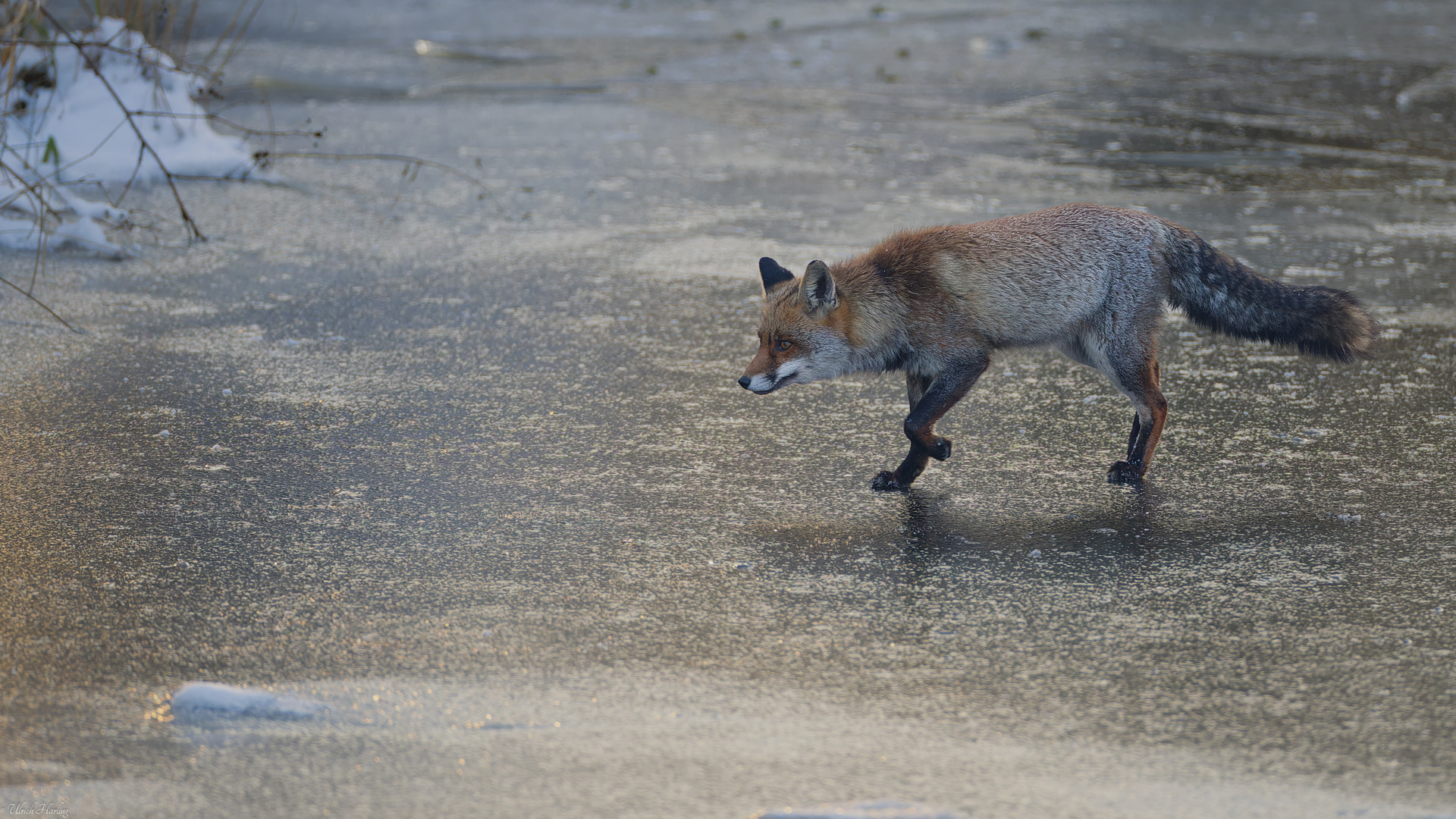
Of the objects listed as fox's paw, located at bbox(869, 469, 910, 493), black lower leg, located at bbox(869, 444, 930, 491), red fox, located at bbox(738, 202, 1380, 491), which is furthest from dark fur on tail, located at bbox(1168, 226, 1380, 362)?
fox's paw, located at bbox(869, 469, 910, 493)

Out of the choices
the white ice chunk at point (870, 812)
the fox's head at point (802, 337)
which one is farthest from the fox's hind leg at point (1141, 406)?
the white ice chunk at point (870, 812)

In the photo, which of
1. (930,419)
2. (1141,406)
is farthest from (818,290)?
(1141,406)

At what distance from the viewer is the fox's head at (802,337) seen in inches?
191

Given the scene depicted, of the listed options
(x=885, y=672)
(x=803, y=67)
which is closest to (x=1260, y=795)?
(x=885, y=672)

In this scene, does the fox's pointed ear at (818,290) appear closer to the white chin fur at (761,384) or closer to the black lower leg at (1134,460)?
the white chin fur at (761,384)

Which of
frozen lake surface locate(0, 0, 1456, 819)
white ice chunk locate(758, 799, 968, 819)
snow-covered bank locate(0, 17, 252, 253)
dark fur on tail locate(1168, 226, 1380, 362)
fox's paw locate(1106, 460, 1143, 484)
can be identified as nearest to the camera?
white ice chunk locate(758, 799, 968, 819)

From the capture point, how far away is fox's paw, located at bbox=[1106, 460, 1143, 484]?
489 cm

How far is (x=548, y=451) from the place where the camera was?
5164 mm

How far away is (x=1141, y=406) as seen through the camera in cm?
497

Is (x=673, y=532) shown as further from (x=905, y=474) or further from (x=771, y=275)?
(x=771, y=275)

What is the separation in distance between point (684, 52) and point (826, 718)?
14.2 metres

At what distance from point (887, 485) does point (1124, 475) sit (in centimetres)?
93

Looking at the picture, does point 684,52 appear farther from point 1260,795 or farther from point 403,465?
point 1260,795

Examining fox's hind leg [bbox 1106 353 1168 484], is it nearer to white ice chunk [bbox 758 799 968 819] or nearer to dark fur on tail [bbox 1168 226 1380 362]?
dark fur on tail [bbox 1168 226 1380 362]
